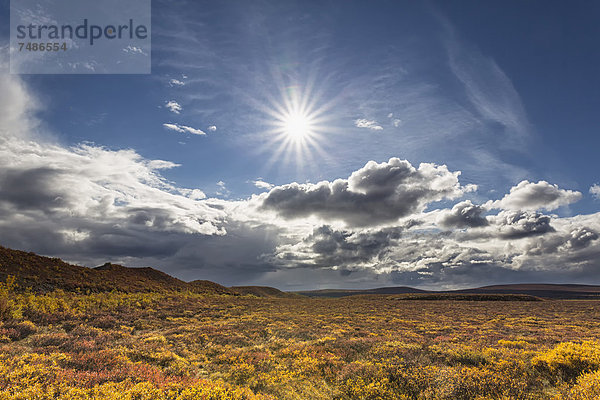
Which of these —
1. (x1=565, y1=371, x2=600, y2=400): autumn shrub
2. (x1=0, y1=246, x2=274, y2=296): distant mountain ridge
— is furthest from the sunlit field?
(x1=0, y1=246, x2=274, y2=296): distant mountain ridge

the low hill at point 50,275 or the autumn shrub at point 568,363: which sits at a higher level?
the low hill at point 50,275

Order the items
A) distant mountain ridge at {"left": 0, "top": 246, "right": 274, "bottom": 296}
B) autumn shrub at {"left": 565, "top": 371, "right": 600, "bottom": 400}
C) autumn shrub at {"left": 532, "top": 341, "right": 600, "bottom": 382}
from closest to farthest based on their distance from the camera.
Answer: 1. autumn shrub at {"left": 565, "top": 371, "right": 600, "bottom": 400}
2. autumn shrub at {"left": 532, "top": 341, "right": 600, "bottom": 382}
3. distant mountain ridge at {"left": 0, "top": 246, "right": 274, "bottom": 296}

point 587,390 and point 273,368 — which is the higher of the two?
point 587,390

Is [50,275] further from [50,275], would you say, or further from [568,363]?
[568,363]

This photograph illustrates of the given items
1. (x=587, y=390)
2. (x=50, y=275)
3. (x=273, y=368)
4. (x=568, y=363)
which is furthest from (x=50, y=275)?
(x=568, y=363)

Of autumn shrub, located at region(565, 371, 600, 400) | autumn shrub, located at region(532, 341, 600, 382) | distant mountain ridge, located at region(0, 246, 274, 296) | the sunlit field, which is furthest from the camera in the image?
distant mountain ridge, located at region(0, 246, 274, 296)

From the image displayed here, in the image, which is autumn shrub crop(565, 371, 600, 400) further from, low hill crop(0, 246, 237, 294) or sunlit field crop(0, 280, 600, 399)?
low hill crop(0, 246, 237, 294)

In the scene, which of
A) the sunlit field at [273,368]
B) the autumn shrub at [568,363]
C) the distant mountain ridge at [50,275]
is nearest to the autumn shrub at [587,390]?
the sunlit field at [273,368]

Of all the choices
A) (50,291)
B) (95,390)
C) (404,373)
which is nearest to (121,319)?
(50,291)

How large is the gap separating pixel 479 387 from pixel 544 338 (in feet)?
43.9

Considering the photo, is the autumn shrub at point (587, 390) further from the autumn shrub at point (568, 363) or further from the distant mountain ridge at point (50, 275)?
the distant mountain ridge at point (50, 275)

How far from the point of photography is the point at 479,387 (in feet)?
27.7

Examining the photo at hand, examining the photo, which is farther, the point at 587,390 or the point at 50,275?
the point at 50,275

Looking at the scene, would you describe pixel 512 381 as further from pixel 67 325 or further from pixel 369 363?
pixel 67 325
